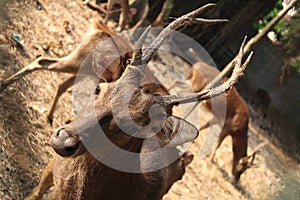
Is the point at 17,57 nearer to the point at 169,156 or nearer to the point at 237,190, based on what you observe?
the point at 169,156

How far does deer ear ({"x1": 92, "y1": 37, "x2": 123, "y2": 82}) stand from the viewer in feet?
14.6

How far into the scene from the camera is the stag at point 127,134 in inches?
142

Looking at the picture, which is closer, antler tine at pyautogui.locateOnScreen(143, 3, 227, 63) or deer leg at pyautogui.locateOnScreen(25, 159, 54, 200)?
antler tine at pyautogui.locateOnScreen(143, 3, 227, 63)

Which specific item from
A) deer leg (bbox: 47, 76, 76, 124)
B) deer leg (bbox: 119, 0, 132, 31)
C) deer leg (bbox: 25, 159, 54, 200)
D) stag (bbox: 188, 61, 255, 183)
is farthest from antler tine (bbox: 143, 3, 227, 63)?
deer leg (bbox: 119, 0, 132, 31)

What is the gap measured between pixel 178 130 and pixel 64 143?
1007 millimetres

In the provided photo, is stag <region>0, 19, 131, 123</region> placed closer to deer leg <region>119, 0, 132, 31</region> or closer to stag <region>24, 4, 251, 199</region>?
stag <region>24, 4, 251, 199</region>

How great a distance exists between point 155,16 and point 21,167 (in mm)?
7131

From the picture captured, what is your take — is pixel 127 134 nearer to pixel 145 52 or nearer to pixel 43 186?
pixel 145 52

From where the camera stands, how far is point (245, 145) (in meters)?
8.56

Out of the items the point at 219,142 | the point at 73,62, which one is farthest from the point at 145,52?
the point at 219,142

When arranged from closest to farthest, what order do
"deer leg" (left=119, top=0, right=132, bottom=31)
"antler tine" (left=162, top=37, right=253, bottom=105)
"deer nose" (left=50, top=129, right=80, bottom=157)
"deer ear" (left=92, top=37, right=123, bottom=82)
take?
"deer nose" (left=50, top=129, right=80, bottom=157) < "antler tine" (left=162, top=37, right=253, bottom=105) < "deer ear" (left=92, top=37, right=123, bottom=82) < "deer leg" (left=119, top=0, right=132, bottom=31)

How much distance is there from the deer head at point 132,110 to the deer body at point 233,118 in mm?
4419

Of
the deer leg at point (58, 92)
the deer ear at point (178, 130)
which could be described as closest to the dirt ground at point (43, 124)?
the deer leg at point (58, 92)

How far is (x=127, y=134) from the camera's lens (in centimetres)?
378
